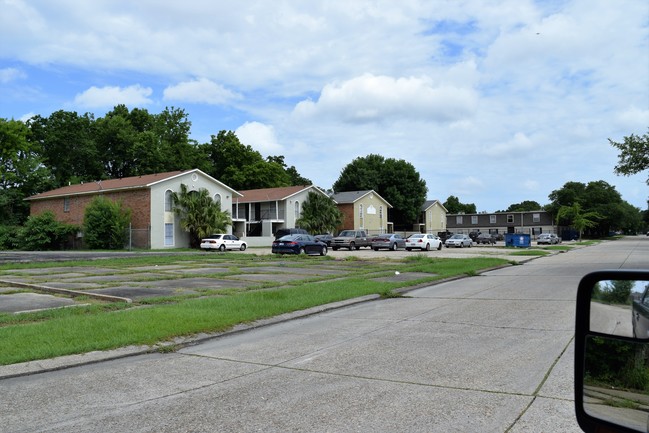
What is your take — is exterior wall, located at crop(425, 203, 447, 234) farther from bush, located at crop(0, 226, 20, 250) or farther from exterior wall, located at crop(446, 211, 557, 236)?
bush, located at crop(0, 226, 20, 250)

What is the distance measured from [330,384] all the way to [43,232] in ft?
159

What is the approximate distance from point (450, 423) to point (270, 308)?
22.6 ft

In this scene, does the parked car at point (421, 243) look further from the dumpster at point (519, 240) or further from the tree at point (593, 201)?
the tree at point (593, 201)

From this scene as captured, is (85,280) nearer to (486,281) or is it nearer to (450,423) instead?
(486,281)

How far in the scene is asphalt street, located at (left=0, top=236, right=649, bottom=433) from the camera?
465 centimetres

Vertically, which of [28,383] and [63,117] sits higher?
[63,117]

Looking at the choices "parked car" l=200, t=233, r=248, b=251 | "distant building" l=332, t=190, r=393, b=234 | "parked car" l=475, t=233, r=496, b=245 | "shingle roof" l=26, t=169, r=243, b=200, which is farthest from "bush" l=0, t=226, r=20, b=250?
"parked car" l=475, t=233, r=496, b=245

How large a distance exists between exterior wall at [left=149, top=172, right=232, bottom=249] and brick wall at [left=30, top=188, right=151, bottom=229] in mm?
584

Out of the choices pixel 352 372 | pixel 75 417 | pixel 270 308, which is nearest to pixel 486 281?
pixel 270 308

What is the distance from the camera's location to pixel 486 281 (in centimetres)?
1827

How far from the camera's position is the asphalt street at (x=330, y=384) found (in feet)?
15.3

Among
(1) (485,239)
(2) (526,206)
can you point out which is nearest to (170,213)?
(1) (485,239)

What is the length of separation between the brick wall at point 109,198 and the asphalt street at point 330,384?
3931 centimetres

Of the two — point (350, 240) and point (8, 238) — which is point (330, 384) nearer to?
point (350, 240)
